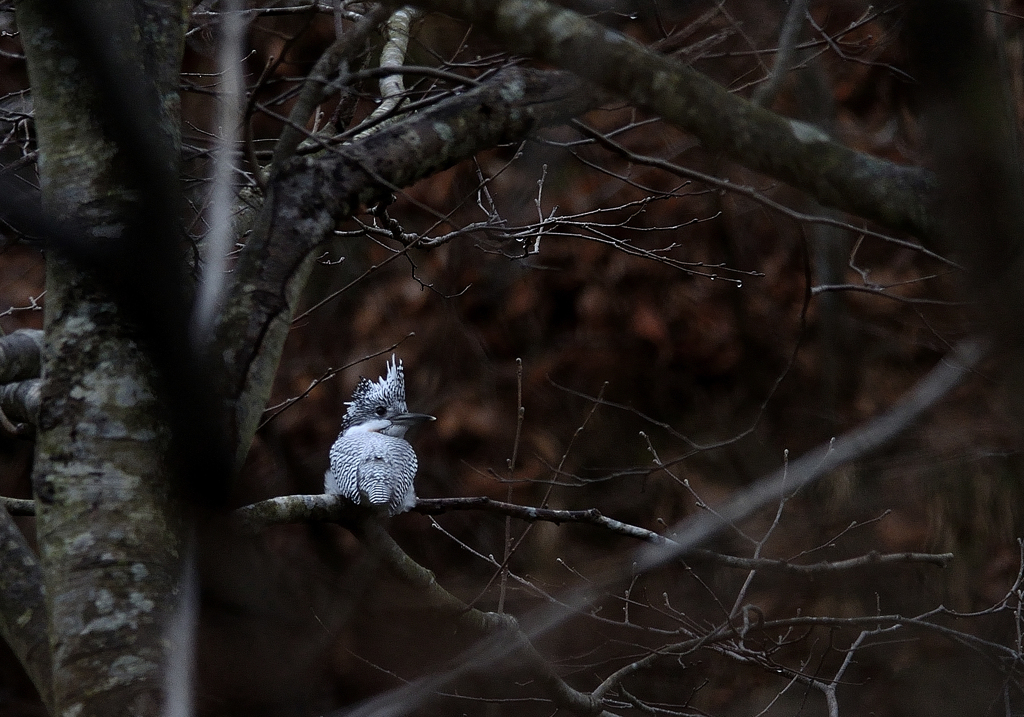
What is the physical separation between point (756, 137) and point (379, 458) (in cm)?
132

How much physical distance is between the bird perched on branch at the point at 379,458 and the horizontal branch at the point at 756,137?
1226 mm

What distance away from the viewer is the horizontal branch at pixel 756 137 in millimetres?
1417

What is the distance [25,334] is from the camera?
7.76 ft

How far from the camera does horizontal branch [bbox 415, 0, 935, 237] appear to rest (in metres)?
1.42

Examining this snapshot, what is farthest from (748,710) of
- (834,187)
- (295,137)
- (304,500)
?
(295,137)

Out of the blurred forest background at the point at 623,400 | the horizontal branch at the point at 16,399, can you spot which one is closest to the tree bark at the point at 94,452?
the horizontal branch at the point at 16,399

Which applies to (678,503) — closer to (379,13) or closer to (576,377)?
(576,377)

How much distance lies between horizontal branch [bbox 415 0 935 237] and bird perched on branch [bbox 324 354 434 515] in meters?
1.23

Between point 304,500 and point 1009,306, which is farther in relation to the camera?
point 304,500

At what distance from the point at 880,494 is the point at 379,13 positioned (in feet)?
6.83

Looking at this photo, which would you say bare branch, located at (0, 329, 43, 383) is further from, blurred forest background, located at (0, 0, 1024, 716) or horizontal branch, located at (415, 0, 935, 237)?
horizontal branch, located at (415, 0, 935, 237)

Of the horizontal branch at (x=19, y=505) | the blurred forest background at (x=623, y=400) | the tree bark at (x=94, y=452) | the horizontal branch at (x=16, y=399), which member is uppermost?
the tree bark at (x=94, y=452)

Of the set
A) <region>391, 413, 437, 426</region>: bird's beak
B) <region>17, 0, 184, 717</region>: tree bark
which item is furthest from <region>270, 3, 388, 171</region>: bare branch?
<region>391, 413, 437, 426</region>: bird's beak

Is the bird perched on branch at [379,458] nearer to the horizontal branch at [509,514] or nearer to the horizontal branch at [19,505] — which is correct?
the horizontal branch at [509,514]
